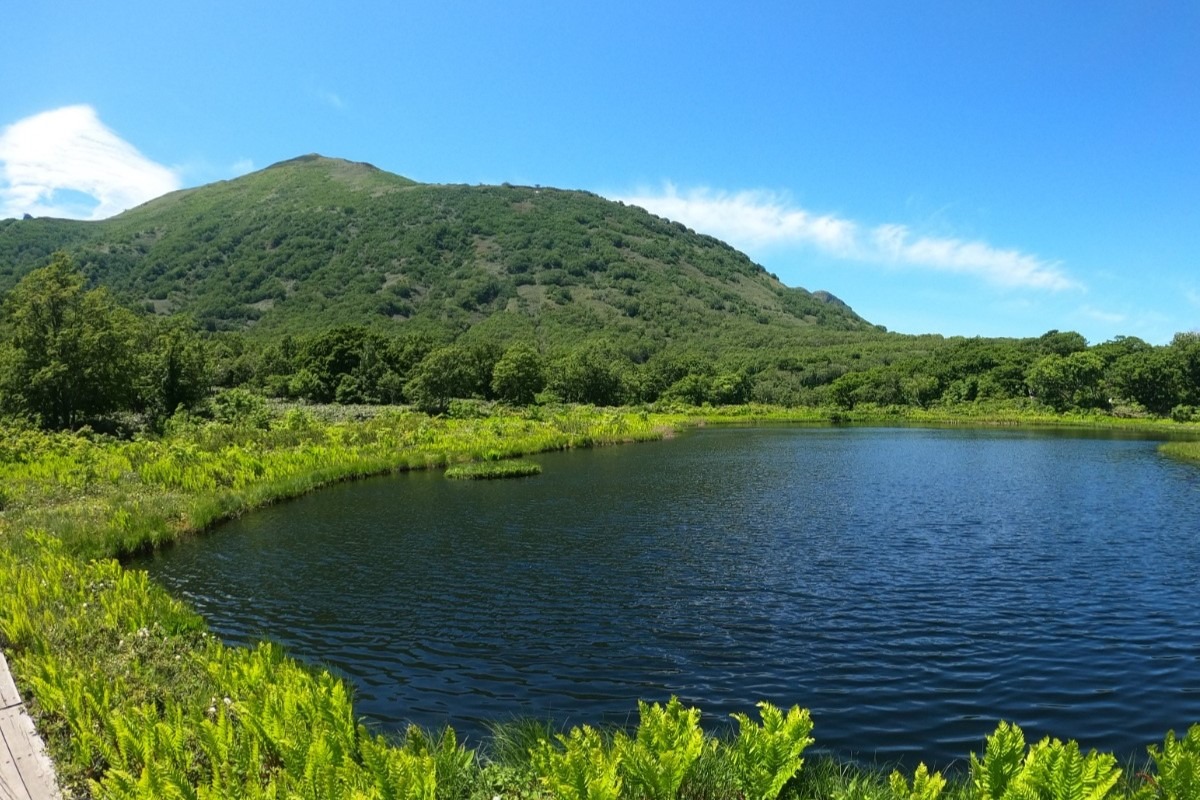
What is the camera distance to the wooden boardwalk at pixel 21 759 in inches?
309

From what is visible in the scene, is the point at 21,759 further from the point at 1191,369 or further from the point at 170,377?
the point at 1191,369

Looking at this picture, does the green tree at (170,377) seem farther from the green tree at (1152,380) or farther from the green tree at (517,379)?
the green tree at (1152,380)

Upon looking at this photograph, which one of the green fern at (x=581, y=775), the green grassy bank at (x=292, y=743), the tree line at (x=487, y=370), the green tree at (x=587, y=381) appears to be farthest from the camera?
the green tree at (x=587, y=381)

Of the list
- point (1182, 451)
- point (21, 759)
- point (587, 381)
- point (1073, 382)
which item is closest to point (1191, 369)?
point (1073, 382)

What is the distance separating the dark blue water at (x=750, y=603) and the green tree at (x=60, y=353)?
27260mm

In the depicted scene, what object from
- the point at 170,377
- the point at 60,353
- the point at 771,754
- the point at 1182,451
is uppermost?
the point at 60,353

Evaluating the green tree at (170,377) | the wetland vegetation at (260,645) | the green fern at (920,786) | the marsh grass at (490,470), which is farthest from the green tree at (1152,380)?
the green fern at (920,786)

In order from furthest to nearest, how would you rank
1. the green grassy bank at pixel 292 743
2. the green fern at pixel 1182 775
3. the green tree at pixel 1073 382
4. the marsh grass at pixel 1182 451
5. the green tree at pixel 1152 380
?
the green tree at pixel 1073 382
the green tree at pixel 1152 380
the marsh grass at pixel 1182 451
the green grassy bank at pixel 292 743
the green fern at pixel 1182 775

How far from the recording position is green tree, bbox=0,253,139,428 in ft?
155

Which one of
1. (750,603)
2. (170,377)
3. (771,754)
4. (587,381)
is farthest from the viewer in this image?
(587,381)

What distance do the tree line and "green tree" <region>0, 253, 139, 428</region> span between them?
0.32ft

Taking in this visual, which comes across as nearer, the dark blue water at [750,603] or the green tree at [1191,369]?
the dark blue water at [750,603]

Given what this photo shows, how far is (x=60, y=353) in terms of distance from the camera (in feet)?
156

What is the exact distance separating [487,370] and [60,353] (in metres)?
77.2
